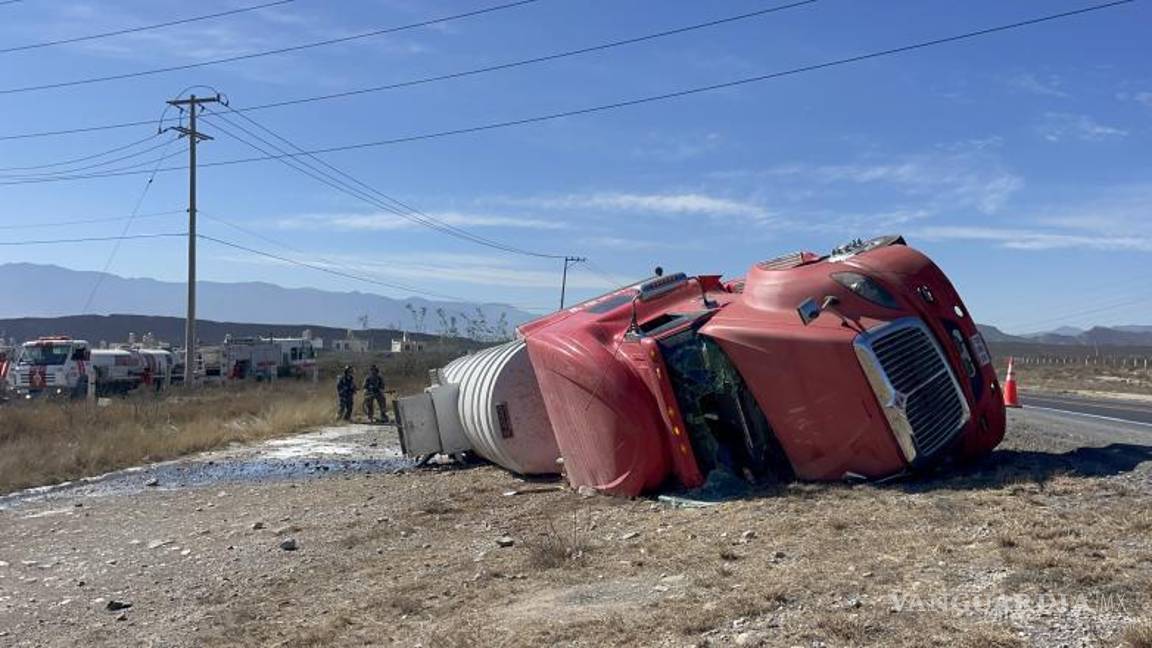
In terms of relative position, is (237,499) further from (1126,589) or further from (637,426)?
(1126,589)

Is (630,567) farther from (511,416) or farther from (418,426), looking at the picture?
(418,426)

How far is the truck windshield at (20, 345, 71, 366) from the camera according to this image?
43625 millimetres

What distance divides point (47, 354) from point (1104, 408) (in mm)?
38337

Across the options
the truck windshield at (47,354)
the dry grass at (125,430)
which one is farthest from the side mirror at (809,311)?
the truck windshield at (47,354)

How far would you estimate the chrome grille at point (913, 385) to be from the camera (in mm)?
9039

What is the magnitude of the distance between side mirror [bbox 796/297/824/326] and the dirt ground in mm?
1489

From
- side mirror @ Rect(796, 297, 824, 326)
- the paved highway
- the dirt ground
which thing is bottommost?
the dirt ground

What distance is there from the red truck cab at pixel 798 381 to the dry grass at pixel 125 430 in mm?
11828

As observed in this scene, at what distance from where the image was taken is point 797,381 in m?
9.53

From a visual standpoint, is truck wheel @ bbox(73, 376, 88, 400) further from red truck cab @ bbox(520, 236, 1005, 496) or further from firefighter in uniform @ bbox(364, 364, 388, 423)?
red truck cab @ bbox(520, 236, 1005, 496)

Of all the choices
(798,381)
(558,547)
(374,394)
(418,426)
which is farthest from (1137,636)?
(374,394)

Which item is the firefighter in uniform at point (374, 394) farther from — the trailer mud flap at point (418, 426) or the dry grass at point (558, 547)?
the dry grass at point (558, 547)

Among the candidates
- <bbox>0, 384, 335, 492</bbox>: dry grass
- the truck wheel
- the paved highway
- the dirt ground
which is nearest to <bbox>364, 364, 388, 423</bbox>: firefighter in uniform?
<bbox>0, 384, 335, 492</bbox>: dry grass

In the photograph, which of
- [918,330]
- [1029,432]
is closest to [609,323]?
[918,330]
